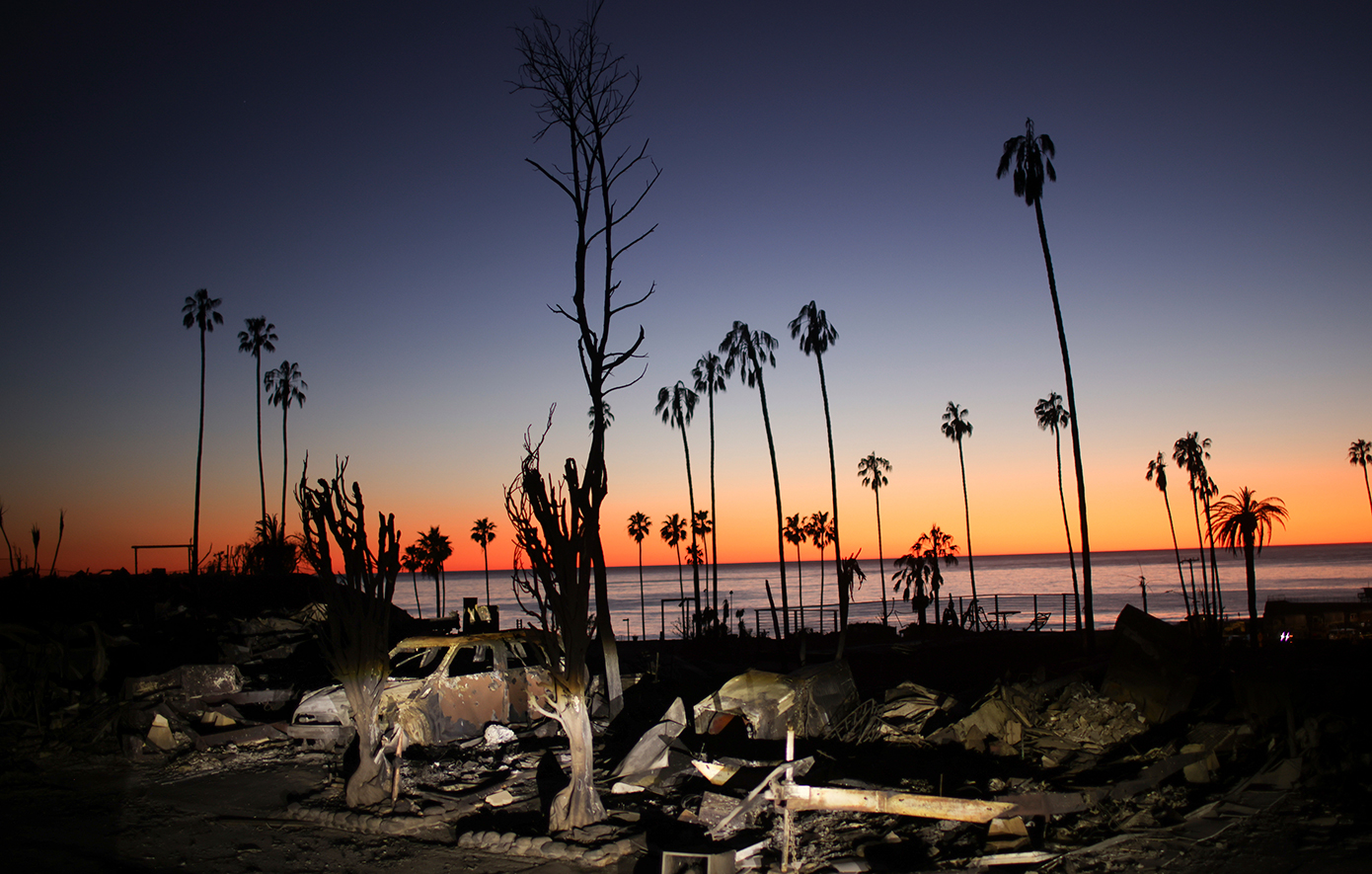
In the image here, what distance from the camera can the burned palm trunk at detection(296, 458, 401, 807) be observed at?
8.69m

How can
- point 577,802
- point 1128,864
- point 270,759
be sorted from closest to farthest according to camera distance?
point 1128,864
point 577,802
point 270,759

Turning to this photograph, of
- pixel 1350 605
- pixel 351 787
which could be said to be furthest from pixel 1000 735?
pixel 1350 605

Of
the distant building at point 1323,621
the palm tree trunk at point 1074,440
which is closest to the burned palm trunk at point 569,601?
the palm tree trunk at point 1074,440

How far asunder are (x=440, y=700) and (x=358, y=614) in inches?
122

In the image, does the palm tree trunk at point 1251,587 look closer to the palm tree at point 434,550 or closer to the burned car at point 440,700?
the burned car at point 440,700

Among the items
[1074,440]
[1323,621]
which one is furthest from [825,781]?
[1323,621]

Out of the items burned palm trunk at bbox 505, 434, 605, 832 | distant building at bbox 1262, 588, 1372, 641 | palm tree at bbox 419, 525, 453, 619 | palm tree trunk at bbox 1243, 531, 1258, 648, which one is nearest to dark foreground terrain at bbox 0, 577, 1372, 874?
burned palm trunk at bbox 505, 434, 605, 832

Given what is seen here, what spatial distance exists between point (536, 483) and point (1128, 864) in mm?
6397

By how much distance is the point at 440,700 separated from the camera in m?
11.3

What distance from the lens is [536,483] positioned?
8023 millimetres

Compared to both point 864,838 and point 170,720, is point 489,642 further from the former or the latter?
point 864,838

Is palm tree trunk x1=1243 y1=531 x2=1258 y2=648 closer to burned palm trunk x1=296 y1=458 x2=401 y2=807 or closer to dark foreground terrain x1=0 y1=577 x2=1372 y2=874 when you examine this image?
dark foreground terrain x1=0 y1=577 x2=1372 y2=874

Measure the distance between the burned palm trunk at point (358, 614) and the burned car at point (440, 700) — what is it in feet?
5.46

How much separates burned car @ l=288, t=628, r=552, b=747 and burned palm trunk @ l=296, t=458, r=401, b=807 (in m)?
1.66
